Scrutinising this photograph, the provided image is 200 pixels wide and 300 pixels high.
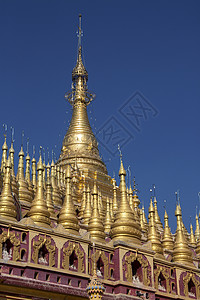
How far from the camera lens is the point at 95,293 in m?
24.2

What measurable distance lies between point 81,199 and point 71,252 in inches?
731

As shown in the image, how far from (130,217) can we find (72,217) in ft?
12.4

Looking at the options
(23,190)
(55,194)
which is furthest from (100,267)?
(55,194)

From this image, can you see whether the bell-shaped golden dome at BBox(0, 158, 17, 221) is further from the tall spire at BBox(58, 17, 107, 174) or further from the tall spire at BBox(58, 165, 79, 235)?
the tall spire at BBox(58, 17, 107, 174)

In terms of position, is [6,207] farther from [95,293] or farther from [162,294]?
[162,294]

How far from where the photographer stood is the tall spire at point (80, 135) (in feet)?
186

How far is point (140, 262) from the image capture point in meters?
32.9

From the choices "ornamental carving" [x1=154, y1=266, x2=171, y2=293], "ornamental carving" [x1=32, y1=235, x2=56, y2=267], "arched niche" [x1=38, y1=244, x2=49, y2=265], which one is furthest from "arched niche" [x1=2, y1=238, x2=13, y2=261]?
"ornamental carving" [x1=154, y1=266, x2=171, y2=293]

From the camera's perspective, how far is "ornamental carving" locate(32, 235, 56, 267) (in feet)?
94.0

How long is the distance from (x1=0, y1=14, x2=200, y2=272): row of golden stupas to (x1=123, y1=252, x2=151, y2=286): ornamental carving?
3.20 feet

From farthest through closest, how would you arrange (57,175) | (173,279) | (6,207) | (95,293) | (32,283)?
(57,175) < (173,279) < (6,207) < (32,283) < (95,293)

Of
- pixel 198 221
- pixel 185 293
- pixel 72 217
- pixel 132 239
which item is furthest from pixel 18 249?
pixel 198 221

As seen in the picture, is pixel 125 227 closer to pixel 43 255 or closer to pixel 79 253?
pixel 79 253

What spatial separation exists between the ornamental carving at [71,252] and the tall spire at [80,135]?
25.0m
